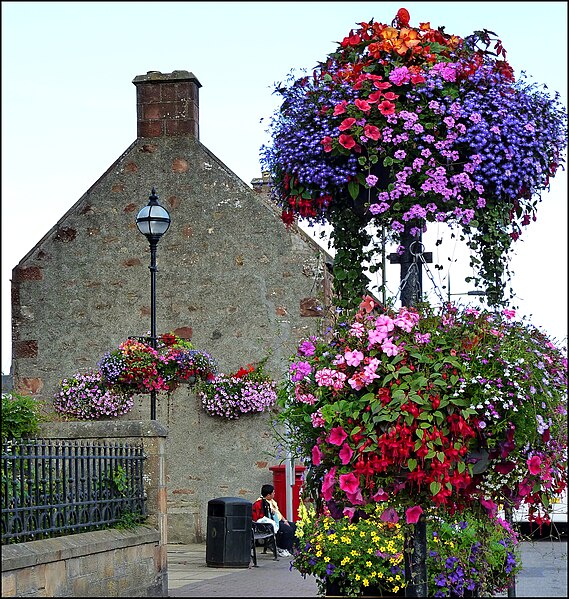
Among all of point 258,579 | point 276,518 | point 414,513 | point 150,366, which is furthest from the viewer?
point 276,518

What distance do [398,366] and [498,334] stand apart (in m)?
0.60

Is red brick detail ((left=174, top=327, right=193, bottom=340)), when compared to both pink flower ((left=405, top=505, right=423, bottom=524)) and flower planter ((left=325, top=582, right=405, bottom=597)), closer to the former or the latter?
flower planter ((left=325, top=582, right=405, bottom=597))

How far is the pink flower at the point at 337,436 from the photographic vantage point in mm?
5867

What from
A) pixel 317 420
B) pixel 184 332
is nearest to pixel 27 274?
pixel 184 332

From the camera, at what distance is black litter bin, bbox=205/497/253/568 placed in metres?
14.7

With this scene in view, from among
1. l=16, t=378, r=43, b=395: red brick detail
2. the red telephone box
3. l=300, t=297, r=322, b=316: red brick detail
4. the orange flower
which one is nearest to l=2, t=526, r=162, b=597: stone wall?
the orange flower

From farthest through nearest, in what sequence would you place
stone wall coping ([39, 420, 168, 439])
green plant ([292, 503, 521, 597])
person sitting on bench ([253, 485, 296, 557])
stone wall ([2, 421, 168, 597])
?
1. person sitting on bench ([253, 485, 296, 557])
2. stone wall coping ([39, 420, 168, 439])
3. green plant ([292, 503, 521, 597])
4. stone wall ([2, 421, 168, 597])

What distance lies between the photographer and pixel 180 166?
1905 cm

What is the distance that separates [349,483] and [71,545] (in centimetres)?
410

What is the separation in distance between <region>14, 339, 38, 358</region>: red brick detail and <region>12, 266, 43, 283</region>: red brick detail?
1090 mm

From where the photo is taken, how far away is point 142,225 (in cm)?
1361

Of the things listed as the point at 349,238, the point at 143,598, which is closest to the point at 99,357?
the point at 143,598

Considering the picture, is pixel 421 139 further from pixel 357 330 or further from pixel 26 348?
pixel 26 348

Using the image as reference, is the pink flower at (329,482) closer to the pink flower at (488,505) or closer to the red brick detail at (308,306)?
the pink flower at (488,505)
